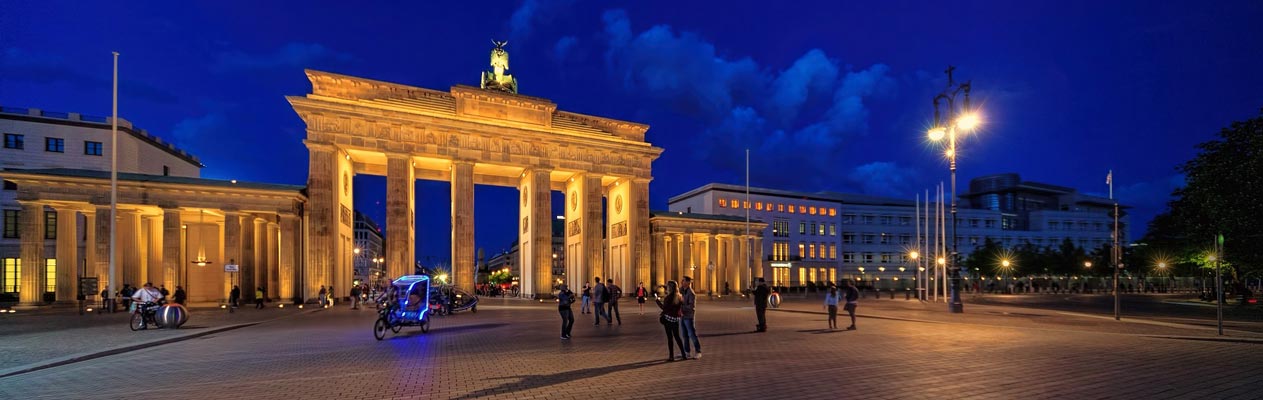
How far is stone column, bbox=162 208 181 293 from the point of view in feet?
121

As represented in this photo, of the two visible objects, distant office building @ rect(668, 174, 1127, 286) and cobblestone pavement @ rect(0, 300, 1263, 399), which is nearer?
cobblestone pavement @ rect(0, 300, 1263, 399)

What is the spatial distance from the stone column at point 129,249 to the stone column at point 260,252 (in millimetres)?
6218

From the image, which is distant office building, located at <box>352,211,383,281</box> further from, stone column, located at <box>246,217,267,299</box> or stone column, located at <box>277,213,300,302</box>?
stone column, located at <box>277,213,300,302</box>

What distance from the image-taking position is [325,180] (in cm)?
4138

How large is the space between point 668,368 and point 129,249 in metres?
42.3

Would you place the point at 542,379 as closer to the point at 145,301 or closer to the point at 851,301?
the point at 851,301

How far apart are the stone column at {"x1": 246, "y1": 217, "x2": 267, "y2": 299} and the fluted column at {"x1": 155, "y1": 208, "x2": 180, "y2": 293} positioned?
13.4 ft

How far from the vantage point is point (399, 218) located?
146 ft

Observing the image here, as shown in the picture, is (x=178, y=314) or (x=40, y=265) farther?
(x=40, y=265)

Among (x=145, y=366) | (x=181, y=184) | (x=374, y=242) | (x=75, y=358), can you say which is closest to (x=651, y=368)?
(x=145, y=366)

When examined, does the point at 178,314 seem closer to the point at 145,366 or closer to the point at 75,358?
the point at 75,358

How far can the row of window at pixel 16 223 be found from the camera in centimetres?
4675

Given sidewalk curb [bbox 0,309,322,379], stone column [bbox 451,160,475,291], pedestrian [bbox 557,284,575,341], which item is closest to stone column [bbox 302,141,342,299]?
stone column [bbox 451,160,475,291]

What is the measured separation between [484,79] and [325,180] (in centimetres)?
1519
